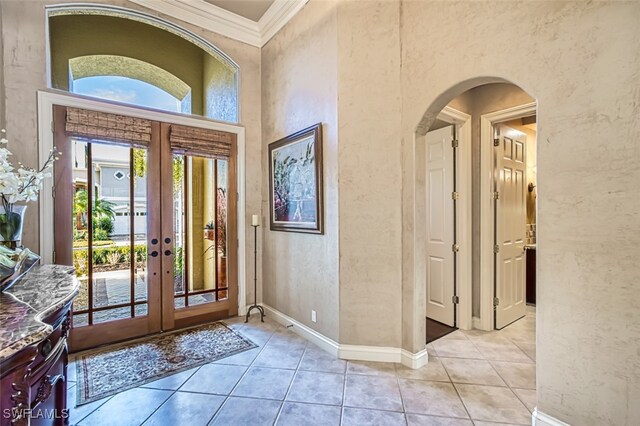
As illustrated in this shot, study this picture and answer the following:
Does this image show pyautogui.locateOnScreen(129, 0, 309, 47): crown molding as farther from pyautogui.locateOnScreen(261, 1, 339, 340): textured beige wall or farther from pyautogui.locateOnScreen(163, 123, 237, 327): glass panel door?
pyautogui.locateOnScreen(163, 123, 237, 327): glass panel door

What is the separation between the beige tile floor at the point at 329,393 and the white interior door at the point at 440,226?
29.7 inches

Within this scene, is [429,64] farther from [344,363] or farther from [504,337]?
[504,337]

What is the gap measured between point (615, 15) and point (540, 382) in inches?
82.2

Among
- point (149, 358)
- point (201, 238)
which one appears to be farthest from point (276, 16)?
point (149, 358)

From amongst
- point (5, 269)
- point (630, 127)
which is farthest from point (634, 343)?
point (5, 269)

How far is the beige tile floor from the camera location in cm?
195

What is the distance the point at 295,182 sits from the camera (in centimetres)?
332

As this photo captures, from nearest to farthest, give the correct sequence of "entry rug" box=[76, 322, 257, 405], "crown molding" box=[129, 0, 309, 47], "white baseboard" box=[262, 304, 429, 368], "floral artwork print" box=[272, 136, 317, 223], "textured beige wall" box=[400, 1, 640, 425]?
"textured beige wall" box=[400, 1, 640, 425], "entry rug" box=[76, 322, 257, 405], "white baseboard" box=[262, 304, 429, 368], "floral artwork print" box=[272, 136, 317, 223], "crown molding" box=[129, 0, 309, 47]

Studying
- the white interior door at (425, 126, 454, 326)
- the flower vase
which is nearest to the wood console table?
the flower vase

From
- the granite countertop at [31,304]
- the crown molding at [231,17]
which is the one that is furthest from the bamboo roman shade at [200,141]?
the granite countertop at [31,304]

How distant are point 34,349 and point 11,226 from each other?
137cm

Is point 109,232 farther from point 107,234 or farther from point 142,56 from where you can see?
point 142,56

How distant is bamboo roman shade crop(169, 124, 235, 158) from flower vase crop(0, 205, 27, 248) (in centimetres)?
167

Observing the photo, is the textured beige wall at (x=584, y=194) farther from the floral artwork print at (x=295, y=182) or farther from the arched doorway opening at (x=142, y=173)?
the arched doorway opening at (x=142, y=173)
